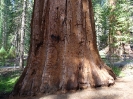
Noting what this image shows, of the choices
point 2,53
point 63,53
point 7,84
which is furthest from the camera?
point 2,53

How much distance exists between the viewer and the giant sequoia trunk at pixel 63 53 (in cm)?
636

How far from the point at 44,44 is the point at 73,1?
1.45 metres

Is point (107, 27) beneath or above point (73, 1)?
above

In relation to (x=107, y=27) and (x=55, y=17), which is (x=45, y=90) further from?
(x=107, y=27)

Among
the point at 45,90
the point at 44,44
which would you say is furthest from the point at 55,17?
the point at 45,90

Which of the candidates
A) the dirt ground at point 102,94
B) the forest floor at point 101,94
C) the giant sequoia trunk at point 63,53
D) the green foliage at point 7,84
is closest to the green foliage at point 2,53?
the green foliage at point 7,84

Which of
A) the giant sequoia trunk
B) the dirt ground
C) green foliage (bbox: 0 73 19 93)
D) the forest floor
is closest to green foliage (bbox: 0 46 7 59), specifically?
green foliage (bbox: 0 73 19 93)

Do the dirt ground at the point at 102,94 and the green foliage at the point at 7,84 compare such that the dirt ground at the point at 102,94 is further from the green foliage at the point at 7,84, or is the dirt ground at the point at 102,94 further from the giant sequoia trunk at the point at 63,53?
the green foliage at the point at 7,84

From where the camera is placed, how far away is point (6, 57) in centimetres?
4009

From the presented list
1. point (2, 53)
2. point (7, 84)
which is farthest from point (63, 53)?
point (2, 53)

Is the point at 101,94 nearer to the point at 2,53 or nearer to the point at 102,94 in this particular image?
the point at 102,94

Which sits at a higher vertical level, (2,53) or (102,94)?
(2,53)

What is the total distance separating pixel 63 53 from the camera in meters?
6.60

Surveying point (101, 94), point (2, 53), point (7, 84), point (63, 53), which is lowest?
point (7, 84)
